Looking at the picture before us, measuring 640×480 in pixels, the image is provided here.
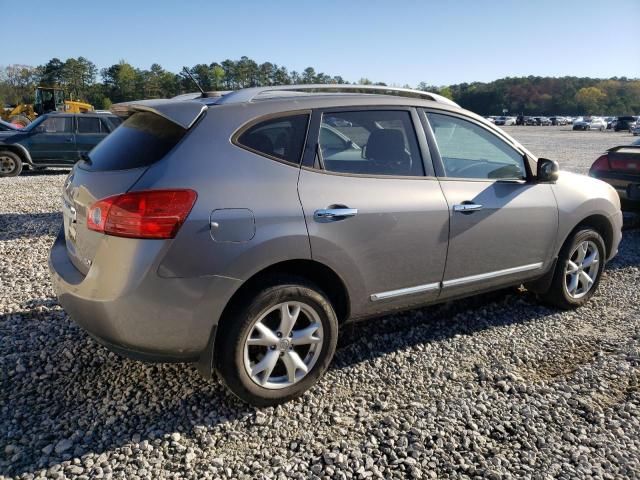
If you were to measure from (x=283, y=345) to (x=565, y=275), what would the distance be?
9.04 ft

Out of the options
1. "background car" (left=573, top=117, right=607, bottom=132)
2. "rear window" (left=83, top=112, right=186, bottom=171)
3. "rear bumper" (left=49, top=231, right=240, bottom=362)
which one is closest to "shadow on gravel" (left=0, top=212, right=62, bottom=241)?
"rear window" (left=83, top=112, right=186, bottom=171)

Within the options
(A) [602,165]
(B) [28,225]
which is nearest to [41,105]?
(B) [28,225]

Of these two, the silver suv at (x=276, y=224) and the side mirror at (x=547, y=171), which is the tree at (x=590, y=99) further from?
the silver suv at (x=276, y=224)

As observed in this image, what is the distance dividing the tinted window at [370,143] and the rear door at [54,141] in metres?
12.6

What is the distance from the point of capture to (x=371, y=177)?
10.6ft

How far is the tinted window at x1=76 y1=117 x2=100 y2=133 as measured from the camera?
46.3ft

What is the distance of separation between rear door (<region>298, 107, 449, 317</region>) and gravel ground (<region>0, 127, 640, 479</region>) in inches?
22.6

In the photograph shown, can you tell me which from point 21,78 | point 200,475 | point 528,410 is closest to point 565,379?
point 528,410

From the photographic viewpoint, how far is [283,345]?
9.76ft

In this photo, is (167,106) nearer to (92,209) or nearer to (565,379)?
(92,209)

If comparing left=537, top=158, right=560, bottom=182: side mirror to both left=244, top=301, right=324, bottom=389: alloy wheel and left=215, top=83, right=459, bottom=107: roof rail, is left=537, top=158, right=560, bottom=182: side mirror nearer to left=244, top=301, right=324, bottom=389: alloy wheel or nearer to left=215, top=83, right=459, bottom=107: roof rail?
left=215, top=83, right=459, bottom=107: roof rail

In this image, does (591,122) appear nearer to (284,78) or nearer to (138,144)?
(284,78)

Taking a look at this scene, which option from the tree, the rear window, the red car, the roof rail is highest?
the tree

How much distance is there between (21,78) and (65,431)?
101032 mm
